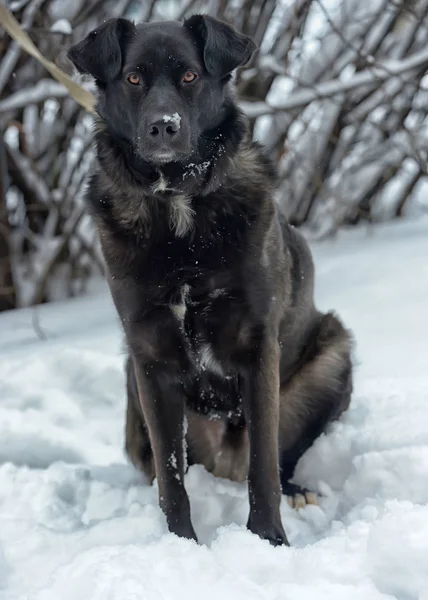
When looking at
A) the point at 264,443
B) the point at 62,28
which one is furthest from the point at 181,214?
the point at 62,28

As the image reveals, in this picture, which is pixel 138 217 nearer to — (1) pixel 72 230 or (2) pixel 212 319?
(2) pixel 212 319

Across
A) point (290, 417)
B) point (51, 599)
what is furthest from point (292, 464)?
point (51, 599)

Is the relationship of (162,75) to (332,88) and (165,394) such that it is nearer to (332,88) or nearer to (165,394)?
(165,394)

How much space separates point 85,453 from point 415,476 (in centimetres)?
153

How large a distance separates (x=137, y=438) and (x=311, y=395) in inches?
27.7

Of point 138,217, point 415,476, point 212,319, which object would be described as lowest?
point 415,476

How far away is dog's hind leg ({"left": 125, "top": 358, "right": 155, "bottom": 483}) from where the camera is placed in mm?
2993

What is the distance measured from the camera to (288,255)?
2.77 m

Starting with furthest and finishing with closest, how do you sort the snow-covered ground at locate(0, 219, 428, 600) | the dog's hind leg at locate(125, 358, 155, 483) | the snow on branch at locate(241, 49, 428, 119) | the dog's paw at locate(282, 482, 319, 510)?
the snow on branch at locate(241, 49, 428, 119) < the dog's hind leg at locate(125, 358, 155, 483) < the dog's paw at locate(282, 482, 319, 510) < the snow-covered ground at locate(0, 219, 428, 600)

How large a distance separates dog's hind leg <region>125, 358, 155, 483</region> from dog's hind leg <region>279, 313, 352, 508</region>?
51 cm

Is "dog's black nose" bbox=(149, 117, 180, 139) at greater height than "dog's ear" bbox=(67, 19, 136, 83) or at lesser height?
lesser

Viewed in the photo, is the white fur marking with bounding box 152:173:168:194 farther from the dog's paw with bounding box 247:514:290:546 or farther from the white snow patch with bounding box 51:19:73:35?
the white snow patch with bounding box 51:19:73:35

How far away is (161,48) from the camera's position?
2.38 m

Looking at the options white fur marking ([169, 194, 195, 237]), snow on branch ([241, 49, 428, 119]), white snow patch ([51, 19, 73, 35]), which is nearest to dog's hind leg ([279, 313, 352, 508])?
white fur marking ([169, 194, 195, 237])
